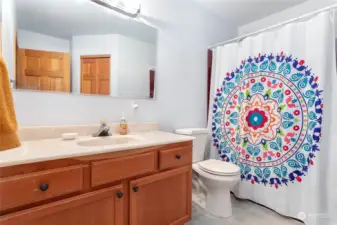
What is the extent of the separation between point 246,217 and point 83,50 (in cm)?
203

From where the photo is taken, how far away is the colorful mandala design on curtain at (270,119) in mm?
1528

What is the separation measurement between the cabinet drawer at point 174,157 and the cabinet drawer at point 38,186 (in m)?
0.53

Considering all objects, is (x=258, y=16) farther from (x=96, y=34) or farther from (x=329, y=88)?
(x=96, y=34)

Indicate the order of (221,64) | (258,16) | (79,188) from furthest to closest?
(258,16) < (221,64) < (79,188)

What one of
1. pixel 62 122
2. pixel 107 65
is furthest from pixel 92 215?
pixel 107 65

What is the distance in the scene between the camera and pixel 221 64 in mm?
2170

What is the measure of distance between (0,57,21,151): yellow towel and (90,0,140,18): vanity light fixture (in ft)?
3.41

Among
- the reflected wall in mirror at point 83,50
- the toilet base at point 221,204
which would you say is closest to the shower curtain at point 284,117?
the toilet base at point 221,204

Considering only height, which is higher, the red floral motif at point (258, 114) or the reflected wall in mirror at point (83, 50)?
the reflected wall in mirror at point (83, 50)

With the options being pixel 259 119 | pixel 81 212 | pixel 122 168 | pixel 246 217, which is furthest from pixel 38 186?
pixel 259 119

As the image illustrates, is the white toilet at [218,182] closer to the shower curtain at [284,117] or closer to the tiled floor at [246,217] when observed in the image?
the tiled floor at [246,217]

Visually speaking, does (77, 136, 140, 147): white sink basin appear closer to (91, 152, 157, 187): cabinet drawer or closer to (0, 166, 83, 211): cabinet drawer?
(91, 152, 157, 187): cabinet drawer

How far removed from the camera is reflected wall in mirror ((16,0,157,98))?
1.30 meters

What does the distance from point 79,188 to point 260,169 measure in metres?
1.64
